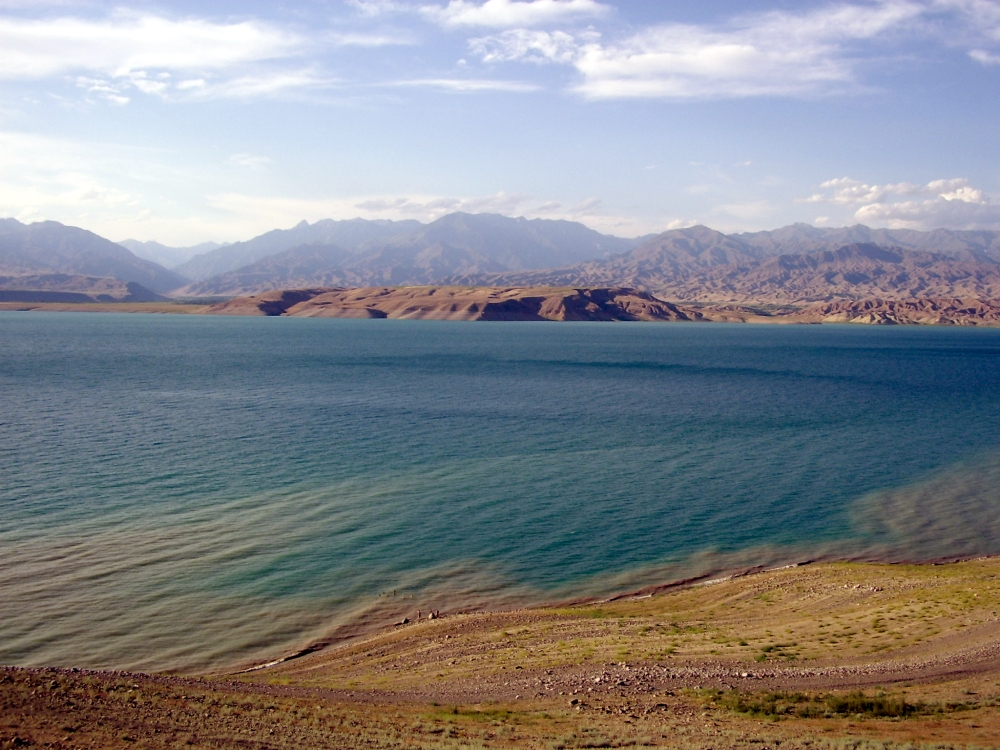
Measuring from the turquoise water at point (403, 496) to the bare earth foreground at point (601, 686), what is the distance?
12.0 feet

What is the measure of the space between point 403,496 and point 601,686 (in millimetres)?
23062

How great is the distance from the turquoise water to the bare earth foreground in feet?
12.0

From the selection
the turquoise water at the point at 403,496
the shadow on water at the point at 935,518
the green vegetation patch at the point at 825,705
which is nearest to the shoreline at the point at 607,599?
the turquoise water at the point at 403,496

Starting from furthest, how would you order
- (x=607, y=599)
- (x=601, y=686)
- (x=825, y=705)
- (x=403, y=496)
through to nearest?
1. (x=403, y=496)
2. (x=607, y=599)
3. (x=601, y=686)
4. (x=825, y=705)

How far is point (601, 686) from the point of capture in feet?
61.2

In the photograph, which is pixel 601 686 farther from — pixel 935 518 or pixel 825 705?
pixel 935 518

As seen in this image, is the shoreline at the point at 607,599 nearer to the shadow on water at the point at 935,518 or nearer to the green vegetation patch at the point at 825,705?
the shadow on water at the point at 935,518

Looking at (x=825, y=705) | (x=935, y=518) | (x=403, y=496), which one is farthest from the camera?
(x=403, y=496)

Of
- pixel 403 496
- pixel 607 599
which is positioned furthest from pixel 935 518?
pixel 403 496

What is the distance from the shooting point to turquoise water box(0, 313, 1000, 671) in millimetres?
26297

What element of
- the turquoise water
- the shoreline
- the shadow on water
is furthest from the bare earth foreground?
the shadow on water

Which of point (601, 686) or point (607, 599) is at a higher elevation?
point (601, 686)

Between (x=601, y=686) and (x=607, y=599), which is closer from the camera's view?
(x=601, y=686)

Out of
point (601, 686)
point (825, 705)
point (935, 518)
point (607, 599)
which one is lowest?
point (607, 599)
